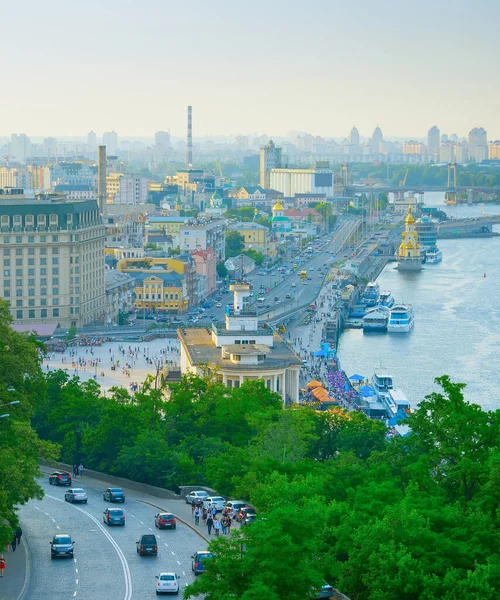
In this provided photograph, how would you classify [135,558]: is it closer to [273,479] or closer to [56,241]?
[273,479]

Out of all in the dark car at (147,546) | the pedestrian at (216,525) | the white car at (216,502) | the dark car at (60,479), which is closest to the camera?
the dark car at (147,546)

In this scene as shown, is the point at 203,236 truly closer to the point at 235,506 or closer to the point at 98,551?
the point at 235,506

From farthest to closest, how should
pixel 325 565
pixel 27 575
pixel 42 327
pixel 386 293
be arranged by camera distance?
pixel 386 293 < pixel 42 327 < pixel 27 575 < pixel 325 565

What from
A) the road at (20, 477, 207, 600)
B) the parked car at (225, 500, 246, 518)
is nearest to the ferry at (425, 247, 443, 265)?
the road at (20, 477, 207, 600)

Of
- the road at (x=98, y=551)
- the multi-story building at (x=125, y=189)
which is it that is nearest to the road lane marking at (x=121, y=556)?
the road at (x=98, y=551)

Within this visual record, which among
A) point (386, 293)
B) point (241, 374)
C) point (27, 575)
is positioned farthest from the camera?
point (386, 293)

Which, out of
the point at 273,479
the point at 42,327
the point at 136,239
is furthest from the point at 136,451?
the point at 136,239

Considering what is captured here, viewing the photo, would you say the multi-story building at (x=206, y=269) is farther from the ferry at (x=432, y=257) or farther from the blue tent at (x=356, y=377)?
the ferry at (x=432, y=257)

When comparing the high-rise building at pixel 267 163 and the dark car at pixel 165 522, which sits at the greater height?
the high-rise building at pixel 267 163
